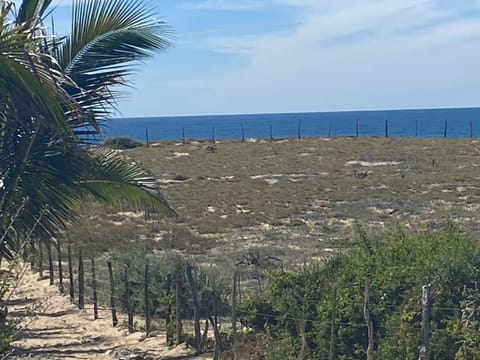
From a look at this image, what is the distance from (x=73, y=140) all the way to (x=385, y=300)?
3615 mm

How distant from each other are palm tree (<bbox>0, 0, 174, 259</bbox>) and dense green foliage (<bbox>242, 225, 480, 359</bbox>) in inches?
83.8

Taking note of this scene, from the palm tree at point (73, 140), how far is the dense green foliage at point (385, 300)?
213 cm

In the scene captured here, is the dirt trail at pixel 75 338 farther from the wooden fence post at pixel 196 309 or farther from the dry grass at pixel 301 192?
the dry grass at pixel 301 192

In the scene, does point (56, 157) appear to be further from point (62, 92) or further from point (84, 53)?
point (62, 92)

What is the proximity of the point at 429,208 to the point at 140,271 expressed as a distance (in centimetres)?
1858

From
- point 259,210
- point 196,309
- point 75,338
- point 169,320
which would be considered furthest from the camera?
point 259,210

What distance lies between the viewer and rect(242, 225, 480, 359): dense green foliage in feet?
26.8

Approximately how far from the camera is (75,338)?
11.6 m

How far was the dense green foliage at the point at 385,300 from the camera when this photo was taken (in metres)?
8.18

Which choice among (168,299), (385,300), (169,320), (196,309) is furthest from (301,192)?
(385,300)

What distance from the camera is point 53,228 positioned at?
8758 millimetres

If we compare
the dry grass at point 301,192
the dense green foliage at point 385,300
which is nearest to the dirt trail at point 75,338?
the dense green foliage at point 385,300

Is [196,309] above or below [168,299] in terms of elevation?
above

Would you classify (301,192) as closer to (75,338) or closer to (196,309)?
(75,338)
